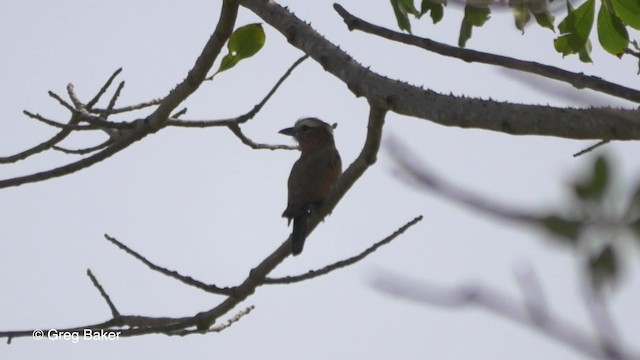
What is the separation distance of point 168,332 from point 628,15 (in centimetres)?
253

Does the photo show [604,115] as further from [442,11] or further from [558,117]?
[442,11]

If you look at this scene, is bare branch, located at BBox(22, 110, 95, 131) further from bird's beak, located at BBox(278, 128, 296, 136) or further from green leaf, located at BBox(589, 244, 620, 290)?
bird's beak, located at BBox(278, 128, 296, 136)

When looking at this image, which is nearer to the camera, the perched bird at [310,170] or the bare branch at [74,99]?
the bare branch at [74,99]

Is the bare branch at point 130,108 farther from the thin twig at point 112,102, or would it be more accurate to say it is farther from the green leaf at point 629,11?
the green leaf at point 629,11

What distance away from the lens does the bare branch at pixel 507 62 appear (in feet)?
8.30

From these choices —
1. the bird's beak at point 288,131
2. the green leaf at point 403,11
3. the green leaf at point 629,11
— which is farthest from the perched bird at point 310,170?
the green leaf at point 629,11

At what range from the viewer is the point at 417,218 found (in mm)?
4305

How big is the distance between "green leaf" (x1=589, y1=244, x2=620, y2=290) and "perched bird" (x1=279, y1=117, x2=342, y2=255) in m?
4.96

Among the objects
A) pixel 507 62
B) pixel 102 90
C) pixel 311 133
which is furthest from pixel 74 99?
pixel 311 133

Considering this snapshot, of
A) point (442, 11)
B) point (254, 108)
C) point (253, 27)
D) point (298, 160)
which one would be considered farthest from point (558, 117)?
point (298, 160)

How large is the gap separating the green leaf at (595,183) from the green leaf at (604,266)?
70 millimetres

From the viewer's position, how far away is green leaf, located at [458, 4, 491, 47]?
4074 mm

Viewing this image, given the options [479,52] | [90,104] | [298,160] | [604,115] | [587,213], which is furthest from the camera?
[298,160]

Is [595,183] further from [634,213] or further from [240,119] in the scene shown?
[240,119]
